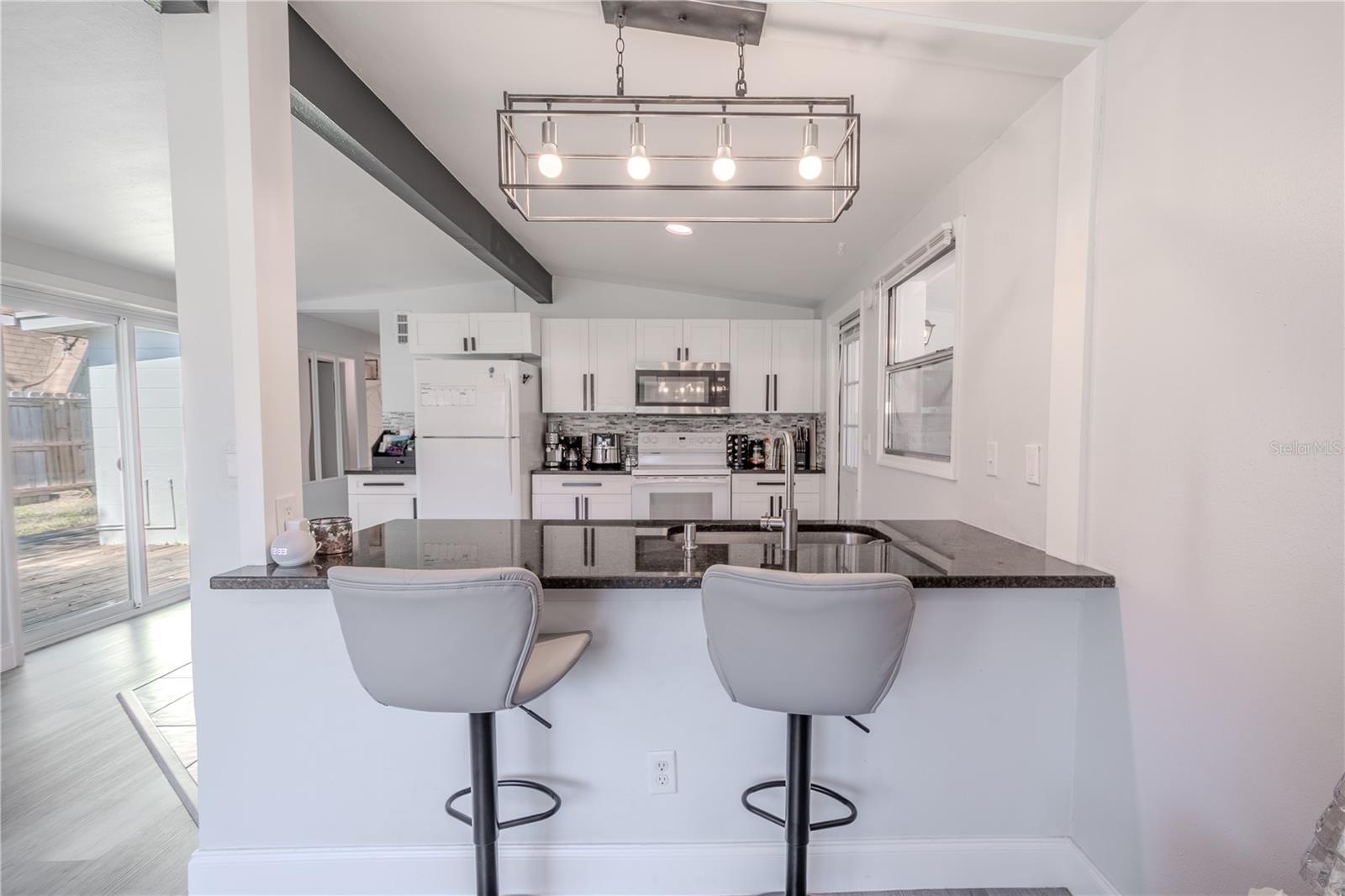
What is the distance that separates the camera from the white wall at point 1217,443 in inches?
36.2

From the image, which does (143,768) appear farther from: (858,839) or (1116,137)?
(1116,137)

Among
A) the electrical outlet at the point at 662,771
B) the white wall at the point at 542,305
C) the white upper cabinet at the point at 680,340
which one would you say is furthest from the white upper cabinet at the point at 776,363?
the electrical outlet at the point at 662,771

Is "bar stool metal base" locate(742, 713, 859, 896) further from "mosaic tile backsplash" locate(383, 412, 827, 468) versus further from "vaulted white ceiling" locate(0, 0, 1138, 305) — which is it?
"mosaic tile backsplash" locate(383, 412, 827, 468)

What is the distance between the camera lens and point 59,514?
3236 mm

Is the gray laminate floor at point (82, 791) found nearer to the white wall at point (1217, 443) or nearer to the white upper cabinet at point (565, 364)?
the white wall at point (1217, 443)

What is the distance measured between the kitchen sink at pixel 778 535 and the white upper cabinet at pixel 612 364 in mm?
2491

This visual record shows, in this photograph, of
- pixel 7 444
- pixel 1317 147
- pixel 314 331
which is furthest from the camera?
pixel 314 331

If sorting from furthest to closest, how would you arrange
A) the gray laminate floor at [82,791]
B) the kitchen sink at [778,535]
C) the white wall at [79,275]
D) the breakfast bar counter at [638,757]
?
the white wall at [79,275]
the kitchen sink at [778,535]
the gray laminate floor at [82,791]
the breakfast bar counter at [638,757]

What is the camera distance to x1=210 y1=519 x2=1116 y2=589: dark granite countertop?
1.37 m

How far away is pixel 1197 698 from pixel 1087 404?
27.9 inches

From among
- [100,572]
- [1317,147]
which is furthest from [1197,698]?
[100,572]

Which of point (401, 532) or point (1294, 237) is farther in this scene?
point (401, 532)

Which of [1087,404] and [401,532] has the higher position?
[1087,404]

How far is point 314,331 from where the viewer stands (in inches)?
207
